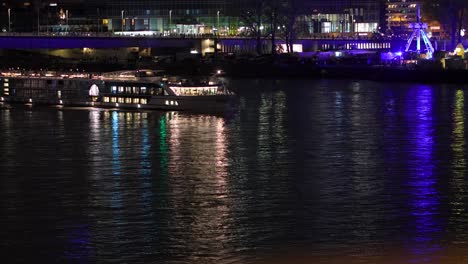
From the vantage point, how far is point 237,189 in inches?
714

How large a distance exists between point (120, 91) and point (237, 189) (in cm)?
1965

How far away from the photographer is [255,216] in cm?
1584

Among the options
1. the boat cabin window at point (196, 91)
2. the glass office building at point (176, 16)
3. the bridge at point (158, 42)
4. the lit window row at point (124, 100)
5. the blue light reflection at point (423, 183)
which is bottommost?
the blue light reflection at point (423, 183)

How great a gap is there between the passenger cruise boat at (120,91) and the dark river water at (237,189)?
9.66ft

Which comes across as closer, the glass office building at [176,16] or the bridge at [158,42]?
the bridge at [158,42]

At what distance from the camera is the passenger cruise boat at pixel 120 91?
114ft

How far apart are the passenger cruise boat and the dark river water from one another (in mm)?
2946

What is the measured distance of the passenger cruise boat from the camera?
34.8 metres

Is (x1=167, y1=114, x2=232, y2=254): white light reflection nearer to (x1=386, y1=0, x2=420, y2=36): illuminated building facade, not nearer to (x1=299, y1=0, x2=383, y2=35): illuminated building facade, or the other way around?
(x1=299, y1=0, x2=383, y2=35): illuminated building facade

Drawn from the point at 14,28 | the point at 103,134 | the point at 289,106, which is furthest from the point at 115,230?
the point at 14,28

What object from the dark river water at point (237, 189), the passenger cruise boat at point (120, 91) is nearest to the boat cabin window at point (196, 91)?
the passenger cruise boat at point (120, 91)

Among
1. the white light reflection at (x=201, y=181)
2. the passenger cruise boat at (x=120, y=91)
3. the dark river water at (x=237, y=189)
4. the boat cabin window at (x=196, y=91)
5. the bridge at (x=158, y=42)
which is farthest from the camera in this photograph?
the bridge at (x=158, y=42)

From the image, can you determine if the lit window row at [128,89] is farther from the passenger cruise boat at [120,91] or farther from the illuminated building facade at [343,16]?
the illuminated building facade at [343,16]

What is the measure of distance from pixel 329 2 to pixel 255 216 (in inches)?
2900
